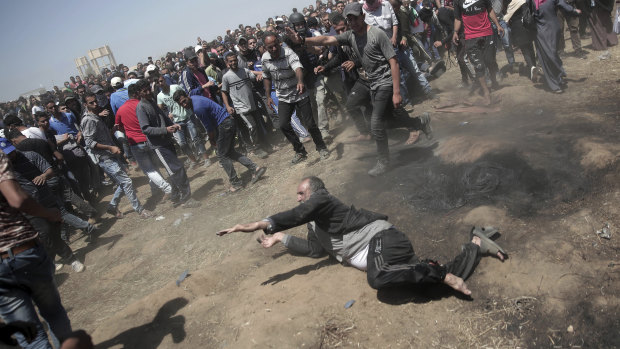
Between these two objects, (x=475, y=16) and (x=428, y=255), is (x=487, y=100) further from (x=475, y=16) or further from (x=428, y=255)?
(x=428, y=255)

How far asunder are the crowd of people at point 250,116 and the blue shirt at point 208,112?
2 cm

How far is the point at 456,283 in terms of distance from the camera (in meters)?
3.32

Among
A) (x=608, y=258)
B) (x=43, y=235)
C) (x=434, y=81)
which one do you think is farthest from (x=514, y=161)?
(x=43, y=235)

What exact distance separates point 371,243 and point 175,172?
479 cm

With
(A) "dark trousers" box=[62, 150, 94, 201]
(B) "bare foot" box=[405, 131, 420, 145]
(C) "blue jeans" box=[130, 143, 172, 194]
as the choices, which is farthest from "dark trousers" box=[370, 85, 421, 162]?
(A) "dark trousers" box=[62, 150, 94, 201]

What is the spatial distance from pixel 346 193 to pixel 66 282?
4.68 metres

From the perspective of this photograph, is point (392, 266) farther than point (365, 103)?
No

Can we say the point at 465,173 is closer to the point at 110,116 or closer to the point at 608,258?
the point at 608,258

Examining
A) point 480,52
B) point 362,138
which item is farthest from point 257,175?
point 480,52

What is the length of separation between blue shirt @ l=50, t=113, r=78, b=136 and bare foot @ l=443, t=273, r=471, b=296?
9.21 meters

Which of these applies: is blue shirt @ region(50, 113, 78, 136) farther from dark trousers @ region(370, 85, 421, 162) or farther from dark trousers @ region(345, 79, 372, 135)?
dark trousers @ region(370, 85, 421, 162)

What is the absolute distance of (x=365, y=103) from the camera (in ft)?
22.0

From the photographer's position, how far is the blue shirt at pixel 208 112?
22.8 feet

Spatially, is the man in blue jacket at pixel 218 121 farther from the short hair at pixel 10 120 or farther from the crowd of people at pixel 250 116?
the short hair at pixel 10 120
